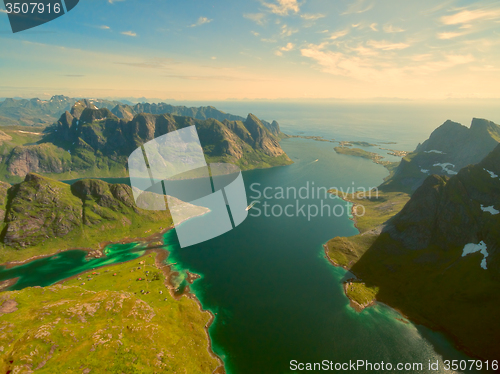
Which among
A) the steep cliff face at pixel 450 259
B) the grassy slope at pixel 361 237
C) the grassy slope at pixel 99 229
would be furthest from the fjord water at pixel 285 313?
the grassy slope at pixel 99 229

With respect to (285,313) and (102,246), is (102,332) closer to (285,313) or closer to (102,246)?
(285,313)

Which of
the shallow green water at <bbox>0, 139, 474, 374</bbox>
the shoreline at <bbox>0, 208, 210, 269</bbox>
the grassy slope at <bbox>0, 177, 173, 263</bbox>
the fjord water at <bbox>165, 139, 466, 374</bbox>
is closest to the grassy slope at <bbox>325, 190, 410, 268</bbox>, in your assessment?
the shallow green water at <bbox>0, 139, 474, 374</bbox>

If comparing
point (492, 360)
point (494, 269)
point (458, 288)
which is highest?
point (494, 269)

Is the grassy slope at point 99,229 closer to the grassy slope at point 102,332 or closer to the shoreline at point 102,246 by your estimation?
the shoreline at point 102,246

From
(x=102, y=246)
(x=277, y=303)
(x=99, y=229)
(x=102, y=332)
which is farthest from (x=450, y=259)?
(x=99, y=229)

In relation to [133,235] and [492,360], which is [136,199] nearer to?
[133,235]

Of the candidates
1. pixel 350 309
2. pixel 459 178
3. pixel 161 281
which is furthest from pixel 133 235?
pixel 459 178

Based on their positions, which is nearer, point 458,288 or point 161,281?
point 458,288
